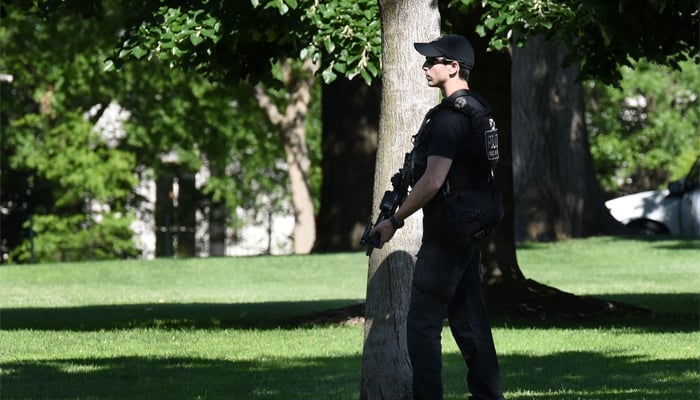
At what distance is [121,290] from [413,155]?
1616 cm

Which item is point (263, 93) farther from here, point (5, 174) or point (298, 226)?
point (5, 174)

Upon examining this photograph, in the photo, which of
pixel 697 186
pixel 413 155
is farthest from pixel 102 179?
pixel 413 155

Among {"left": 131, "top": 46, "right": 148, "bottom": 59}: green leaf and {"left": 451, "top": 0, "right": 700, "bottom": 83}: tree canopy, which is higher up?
{"left": 451, "top": 0, "right": 700, "bottom": 83}: tree canopy

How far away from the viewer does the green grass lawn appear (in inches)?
380

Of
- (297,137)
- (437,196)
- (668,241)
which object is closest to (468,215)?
(437,196)

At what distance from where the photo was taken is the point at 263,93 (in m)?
39.5

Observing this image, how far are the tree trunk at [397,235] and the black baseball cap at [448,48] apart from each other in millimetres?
607

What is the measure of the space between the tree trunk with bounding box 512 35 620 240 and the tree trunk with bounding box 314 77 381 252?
297 cm

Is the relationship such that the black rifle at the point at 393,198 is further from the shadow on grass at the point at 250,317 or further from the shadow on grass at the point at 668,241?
the shadow on grass at the point at 668,241

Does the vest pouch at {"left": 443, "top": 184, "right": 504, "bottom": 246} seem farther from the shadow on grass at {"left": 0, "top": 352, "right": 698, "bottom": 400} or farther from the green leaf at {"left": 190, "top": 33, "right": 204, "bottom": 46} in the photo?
the green leaf at {"left": 190, "top": 33, "right": 204, "bottom": 46}

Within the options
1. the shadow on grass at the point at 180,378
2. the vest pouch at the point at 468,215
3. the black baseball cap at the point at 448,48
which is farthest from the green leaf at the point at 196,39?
the vest pouch at the point at 468,215

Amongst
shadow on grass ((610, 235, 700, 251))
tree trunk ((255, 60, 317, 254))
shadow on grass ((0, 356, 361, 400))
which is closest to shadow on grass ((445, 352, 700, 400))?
shadow on grass ((0, 356, 361, 400))

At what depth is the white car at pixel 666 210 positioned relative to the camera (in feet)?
102

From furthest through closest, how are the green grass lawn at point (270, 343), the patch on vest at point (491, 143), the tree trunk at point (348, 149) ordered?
1. the tree trunk at point (348, 149)
2. the green grass lawn at point (270, 343)
3. the patch on vest at point (491, 143)
